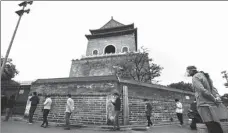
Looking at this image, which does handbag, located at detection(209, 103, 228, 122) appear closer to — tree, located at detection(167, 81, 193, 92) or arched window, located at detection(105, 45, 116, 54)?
arched window, located at detection(105, 45, 116, 54)

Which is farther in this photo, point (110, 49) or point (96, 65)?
point (110, 49)

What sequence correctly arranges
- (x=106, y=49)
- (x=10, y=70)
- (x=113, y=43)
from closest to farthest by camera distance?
(x=10, y=70) → (x=113, y=43) → (x=106, y=49)

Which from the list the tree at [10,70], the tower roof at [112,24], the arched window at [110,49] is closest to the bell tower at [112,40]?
the arched window at [110,49]

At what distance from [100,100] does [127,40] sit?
67.5ft

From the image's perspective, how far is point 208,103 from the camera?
250 cm

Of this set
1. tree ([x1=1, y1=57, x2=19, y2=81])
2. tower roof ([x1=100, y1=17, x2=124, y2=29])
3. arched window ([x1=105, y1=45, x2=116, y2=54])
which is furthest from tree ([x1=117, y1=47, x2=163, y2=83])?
tree ([x1=1, y1=57, x2=19, y2=81])

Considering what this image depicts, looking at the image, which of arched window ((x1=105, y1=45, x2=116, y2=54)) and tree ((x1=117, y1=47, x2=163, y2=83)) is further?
arched window ((x1=105, y1=45, x2=116, y2=54))

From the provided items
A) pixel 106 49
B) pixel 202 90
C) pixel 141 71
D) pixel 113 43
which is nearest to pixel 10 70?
pixel 106 49

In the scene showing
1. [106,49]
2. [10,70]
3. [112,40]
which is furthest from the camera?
[106,49]

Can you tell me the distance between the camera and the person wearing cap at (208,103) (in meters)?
2.30

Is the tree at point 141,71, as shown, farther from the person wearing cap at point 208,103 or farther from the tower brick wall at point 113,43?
the person wearing cap at point 208,103

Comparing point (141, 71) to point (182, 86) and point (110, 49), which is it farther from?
point (182, 86)

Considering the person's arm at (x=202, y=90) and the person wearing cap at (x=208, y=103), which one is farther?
the person's arm at (x=202, y=90)

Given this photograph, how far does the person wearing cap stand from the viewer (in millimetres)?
2303
